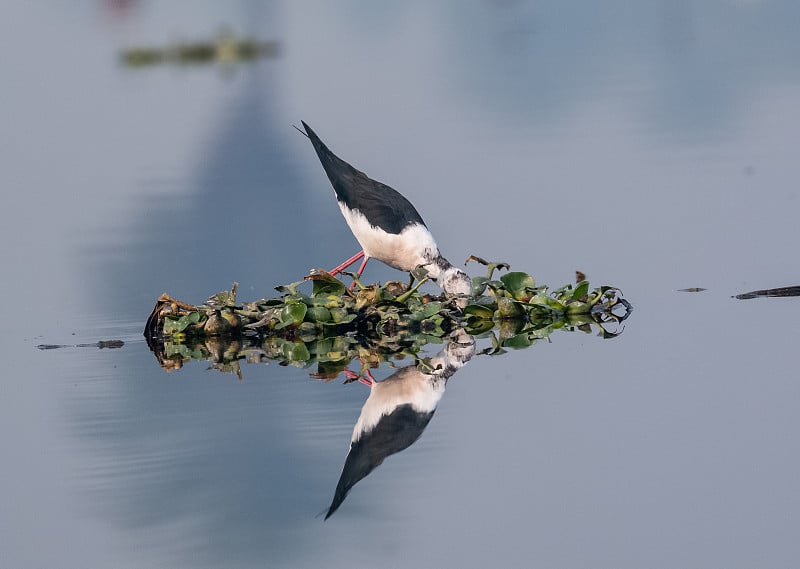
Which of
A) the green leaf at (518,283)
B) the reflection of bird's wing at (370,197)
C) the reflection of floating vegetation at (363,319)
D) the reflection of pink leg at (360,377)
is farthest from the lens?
the reflection of bird's wing at (370,197)

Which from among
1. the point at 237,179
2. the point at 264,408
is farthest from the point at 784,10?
the point at 264,408

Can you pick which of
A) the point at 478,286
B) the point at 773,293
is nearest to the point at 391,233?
the point at 478,286

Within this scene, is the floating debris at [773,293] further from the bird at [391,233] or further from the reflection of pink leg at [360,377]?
the reflection of pink leg at [360,377]

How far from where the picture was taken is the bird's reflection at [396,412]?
650cm

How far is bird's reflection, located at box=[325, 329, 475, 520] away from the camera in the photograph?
6.50 meters

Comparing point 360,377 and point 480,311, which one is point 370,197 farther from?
point 360,377

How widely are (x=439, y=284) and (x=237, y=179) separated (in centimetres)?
453

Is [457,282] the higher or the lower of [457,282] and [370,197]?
the lower

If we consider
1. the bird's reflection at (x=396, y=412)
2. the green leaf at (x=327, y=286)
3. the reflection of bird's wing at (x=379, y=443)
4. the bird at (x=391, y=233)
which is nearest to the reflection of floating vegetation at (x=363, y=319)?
the green leaf at (x=327, y=286)

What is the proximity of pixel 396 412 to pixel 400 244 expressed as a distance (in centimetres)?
235

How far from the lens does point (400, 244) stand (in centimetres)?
949

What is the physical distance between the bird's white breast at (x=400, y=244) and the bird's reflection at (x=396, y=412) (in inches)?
39.1

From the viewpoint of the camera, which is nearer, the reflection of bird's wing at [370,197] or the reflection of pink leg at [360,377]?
the reflection of pink leg at [360,377]

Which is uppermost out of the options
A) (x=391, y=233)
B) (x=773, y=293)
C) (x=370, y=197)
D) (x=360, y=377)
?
(x=370, y=197)
